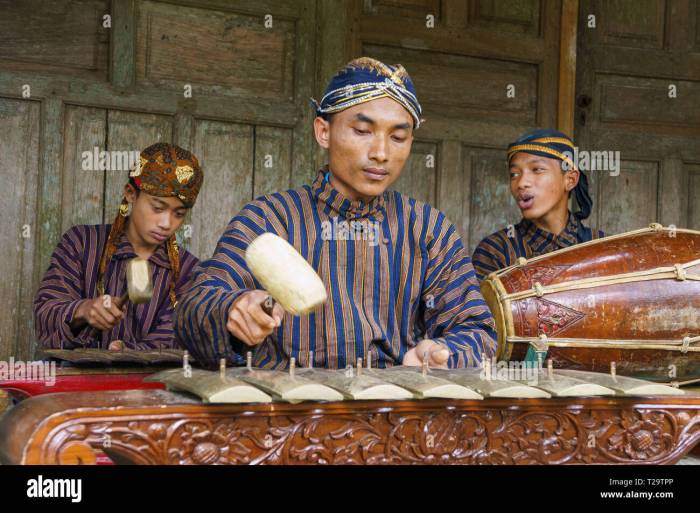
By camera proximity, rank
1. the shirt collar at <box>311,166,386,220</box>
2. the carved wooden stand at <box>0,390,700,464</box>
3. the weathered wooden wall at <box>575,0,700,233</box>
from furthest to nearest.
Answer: the weathered wooden wall at <box>575,0,700,233</box> → the shirt collar at <box>311,166,386,220</box> → the carved wooden stand at <box>0,390,700,464</box>

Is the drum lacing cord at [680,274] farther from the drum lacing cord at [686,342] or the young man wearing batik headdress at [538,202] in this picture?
the young man wearing batik headdress at [538,202]

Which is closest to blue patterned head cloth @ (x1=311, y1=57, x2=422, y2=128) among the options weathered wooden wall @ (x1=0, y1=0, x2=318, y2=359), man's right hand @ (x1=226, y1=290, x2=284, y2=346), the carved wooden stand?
man's right hand @ (x1=226, y1=290, x2=284, y2=346)

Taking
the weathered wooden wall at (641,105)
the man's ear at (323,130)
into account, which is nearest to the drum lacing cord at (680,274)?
the man's ear at (323,130)

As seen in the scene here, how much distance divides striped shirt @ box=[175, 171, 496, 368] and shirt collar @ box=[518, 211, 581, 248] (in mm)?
1614

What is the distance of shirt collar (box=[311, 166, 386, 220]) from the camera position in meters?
3.21

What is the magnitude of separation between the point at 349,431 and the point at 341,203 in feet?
3.43

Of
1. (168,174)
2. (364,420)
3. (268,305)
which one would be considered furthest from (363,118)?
(168,174)

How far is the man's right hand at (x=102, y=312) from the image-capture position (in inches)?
150

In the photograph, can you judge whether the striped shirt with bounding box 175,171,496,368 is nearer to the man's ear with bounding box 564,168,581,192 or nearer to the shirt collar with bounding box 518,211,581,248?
the shirt collar with bounding box 518,211,581,248

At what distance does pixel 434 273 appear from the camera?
3.24 m

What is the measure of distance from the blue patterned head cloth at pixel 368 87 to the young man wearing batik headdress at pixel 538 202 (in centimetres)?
175

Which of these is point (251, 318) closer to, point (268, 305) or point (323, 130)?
point (268, 305)

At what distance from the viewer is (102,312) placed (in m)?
Result: 3.85
